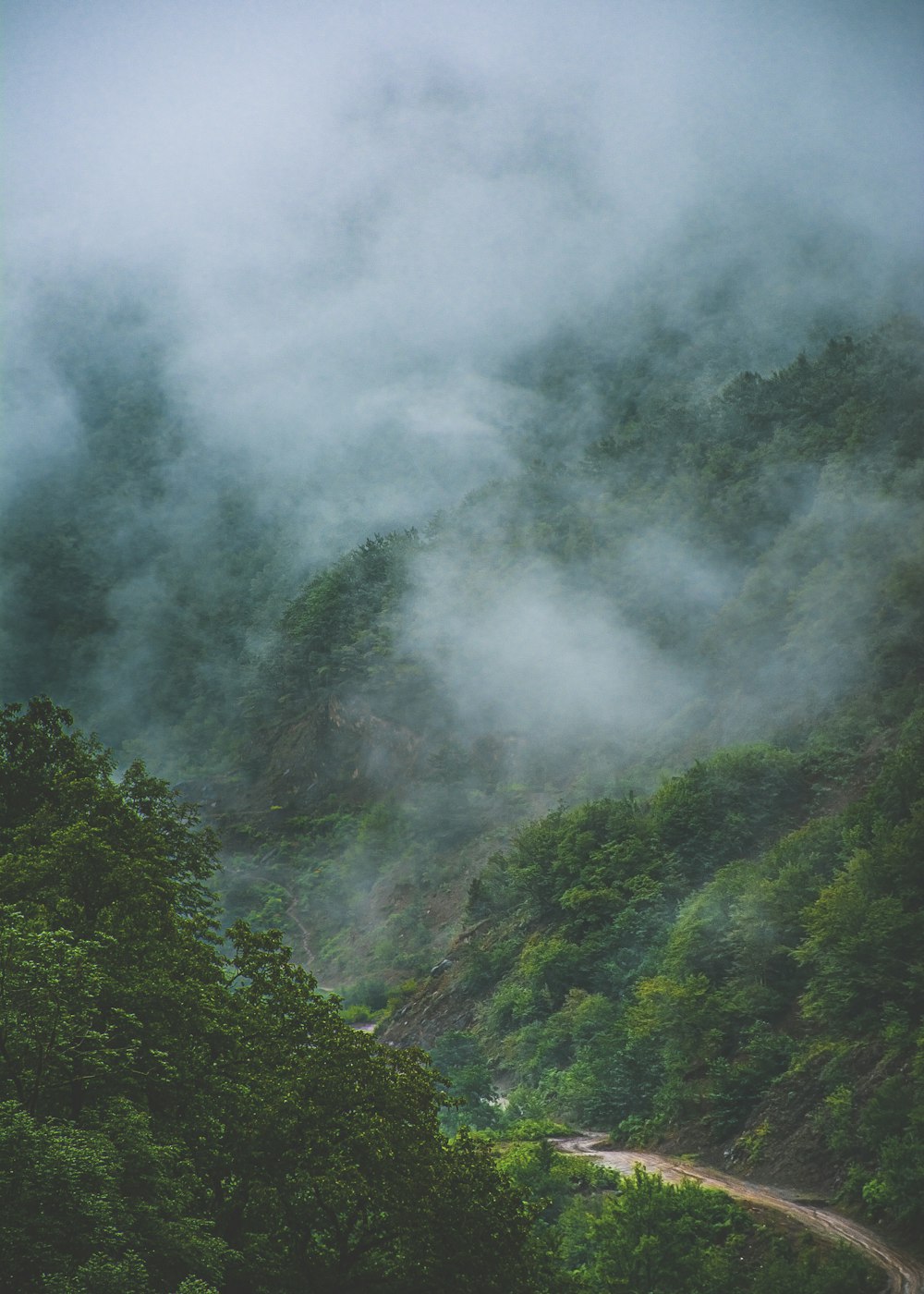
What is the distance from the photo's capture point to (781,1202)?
3806 cm

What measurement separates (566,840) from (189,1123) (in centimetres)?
5861

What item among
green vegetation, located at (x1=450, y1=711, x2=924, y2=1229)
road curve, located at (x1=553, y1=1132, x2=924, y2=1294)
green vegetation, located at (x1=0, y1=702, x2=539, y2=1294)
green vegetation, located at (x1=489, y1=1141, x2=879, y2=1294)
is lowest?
green vegetation, located at (x1=0, y1=702, x2=539, y2=1294)

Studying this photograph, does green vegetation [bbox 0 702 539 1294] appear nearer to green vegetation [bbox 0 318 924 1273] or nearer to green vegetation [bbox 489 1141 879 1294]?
green vegetation [bbox 0 318 924 1273]

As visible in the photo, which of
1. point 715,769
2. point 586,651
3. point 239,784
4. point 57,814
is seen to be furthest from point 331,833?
point 57,814

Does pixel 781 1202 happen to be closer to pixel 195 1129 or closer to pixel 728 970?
pixel 728 970

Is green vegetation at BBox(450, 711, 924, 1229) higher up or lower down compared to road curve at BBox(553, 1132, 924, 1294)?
higher up

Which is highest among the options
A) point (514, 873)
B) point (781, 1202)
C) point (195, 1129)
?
point (514, 873)

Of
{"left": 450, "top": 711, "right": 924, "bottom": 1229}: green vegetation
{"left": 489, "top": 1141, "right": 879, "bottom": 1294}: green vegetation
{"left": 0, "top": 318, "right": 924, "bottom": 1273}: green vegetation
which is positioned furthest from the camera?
{"left": 450, "top": 711, "right": 924, "bottom": 1229}: green vegetation

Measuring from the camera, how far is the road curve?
104 feet

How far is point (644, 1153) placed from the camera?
152 feet

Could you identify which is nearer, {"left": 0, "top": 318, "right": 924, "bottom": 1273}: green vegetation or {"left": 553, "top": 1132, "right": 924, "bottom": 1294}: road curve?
{"left": 0, "top": 318, "right": 924, "bottom": 1273}: green vegetation

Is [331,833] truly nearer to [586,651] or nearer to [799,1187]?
[586,651]

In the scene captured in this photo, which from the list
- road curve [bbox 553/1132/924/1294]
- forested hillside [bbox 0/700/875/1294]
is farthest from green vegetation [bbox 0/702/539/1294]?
road curve [bbox 553/1132/924/1294]

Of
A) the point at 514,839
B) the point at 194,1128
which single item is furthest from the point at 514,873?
the point at 194,1128
